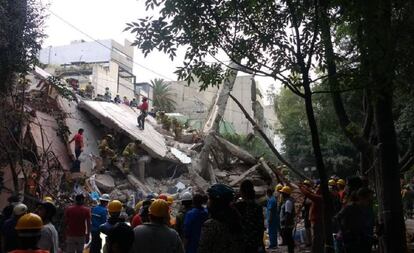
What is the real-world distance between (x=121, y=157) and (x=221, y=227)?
43.8ft

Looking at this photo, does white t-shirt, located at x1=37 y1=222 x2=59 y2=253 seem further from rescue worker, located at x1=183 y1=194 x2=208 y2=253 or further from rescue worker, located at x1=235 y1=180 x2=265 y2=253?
rescue worker, located at x1=235 y1=180 x2=265 y2=253

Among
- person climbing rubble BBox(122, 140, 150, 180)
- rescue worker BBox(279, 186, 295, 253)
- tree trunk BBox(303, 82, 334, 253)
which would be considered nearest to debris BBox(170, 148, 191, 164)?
person climbing rubble BBox(122, 140, 150, 180)

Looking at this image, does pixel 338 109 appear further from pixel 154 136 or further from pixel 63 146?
pixel 154 136

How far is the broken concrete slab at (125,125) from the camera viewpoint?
17391 millimetres

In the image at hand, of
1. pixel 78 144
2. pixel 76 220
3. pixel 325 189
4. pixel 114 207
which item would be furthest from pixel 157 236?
pixel 78 144

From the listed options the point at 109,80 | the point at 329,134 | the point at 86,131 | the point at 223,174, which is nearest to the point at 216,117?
the point at 223,174

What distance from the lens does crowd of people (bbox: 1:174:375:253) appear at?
365 cm

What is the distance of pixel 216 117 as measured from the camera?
18.2 m

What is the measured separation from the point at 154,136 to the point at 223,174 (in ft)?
11.2

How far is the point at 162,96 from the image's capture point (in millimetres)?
48844

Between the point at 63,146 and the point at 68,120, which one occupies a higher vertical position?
the point at 68,120

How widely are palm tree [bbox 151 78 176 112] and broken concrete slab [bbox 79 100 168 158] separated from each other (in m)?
28.2

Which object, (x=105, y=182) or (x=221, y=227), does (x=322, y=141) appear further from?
(x=221, y=227)

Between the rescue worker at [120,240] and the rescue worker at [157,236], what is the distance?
636 mm
